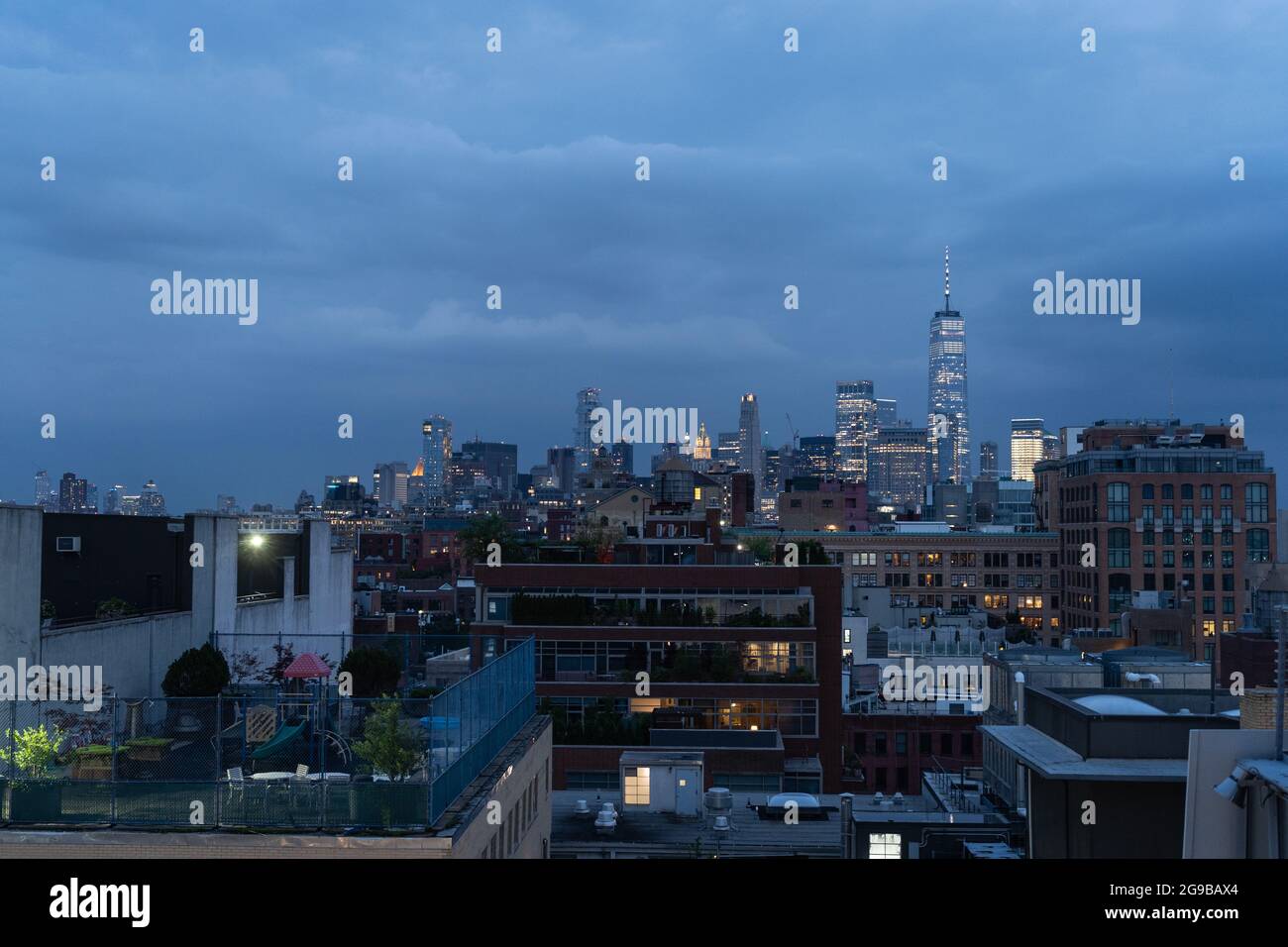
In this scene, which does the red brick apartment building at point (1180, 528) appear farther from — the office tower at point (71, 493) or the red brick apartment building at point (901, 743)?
the office tower at point (71, 493)

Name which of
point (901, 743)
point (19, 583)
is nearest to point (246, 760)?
point (19, 583)

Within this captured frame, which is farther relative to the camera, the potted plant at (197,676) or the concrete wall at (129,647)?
the potted plant at (197,676)

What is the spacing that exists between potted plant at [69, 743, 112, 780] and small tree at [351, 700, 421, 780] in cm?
384

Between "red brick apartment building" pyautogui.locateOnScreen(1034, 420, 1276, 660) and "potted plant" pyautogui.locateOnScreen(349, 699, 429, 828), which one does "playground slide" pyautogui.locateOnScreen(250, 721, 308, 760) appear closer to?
"potted plant" pyautogui.locateOnScreen(349, 699, 429, 828)

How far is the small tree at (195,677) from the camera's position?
23562mm

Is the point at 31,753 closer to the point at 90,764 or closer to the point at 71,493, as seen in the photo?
the point at 90,764

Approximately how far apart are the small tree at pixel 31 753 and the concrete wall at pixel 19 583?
6110mm

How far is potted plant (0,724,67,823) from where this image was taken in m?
14.0

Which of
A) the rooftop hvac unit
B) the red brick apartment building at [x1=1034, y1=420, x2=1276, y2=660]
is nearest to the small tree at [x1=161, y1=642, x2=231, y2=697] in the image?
the rooftop hvac unit

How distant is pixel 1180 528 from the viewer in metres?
98.3

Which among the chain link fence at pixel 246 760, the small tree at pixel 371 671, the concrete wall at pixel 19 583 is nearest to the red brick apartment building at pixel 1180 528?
the small tree at pixel 371 671

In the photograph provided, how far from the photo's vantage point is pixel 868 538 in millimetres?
119750
